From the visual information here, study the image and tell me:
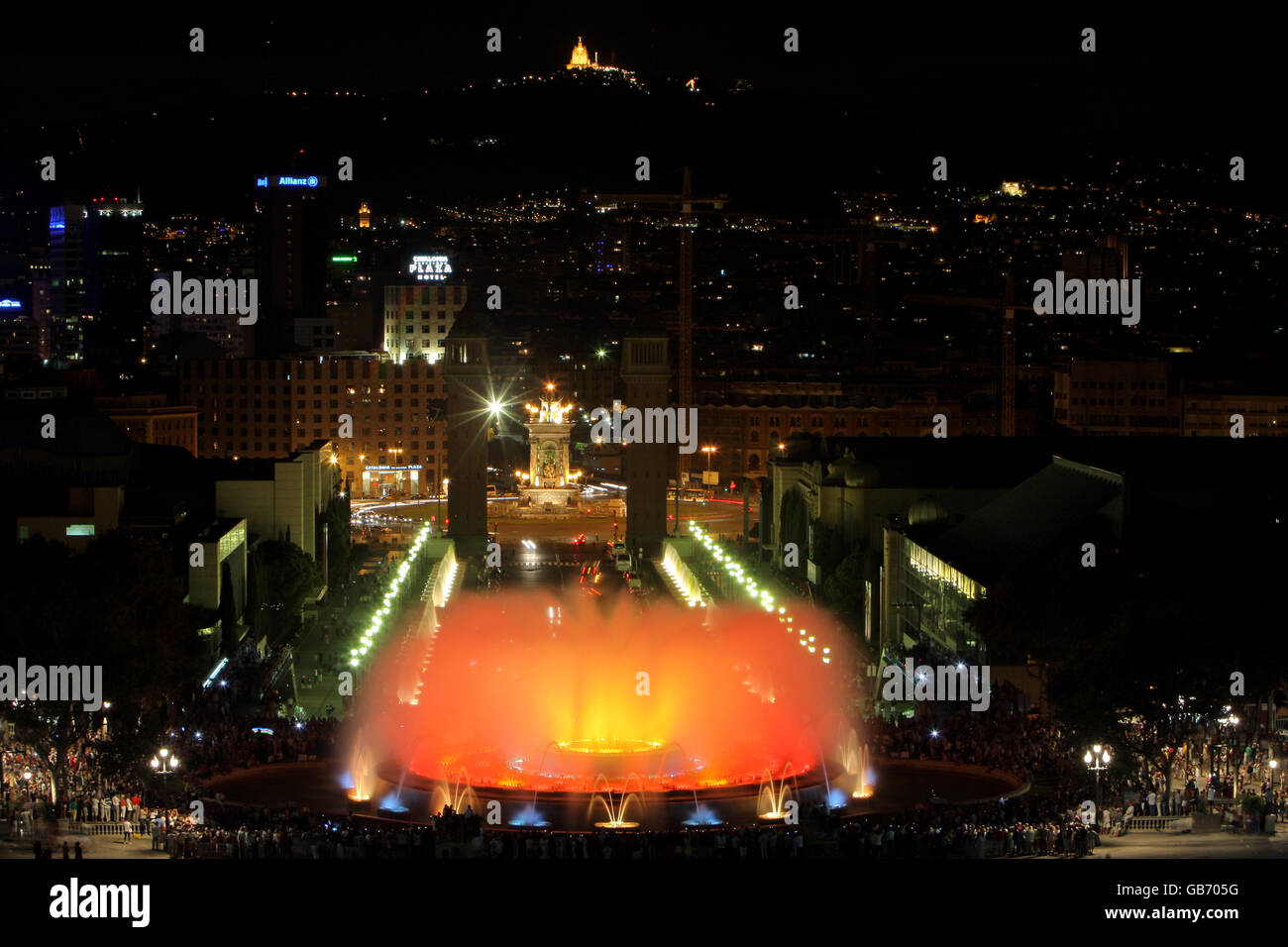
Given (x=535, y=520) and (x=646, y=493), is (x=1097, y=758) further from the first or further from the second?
(x=535, y=520)

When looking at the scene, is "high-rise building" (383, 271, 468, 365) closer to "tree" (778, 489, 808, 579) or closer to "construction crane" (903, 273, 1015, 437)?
"construction crane" (903, 273, 1015, 437)

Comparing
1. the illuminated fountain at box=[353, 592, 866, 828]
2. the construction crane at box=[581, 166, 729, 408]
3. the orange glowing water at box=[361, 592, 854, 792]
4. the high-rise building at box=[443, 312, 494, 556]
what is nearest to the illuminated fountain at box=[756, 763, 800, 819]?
the illuminated fountain at box=[353, 592, 866, 828]

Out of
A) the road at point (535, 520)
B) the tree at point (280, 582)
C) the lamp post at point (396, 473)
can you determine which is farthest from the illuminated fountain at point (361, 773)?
the lamp post at point (396, 473)

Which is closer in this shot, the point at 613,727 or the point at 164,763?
the point at 164,763

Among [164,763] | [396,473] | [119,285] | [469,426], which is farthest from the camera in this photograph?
[119,285]

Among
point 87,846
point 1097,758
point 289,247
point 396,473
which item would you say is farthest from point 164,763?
point 289,247
